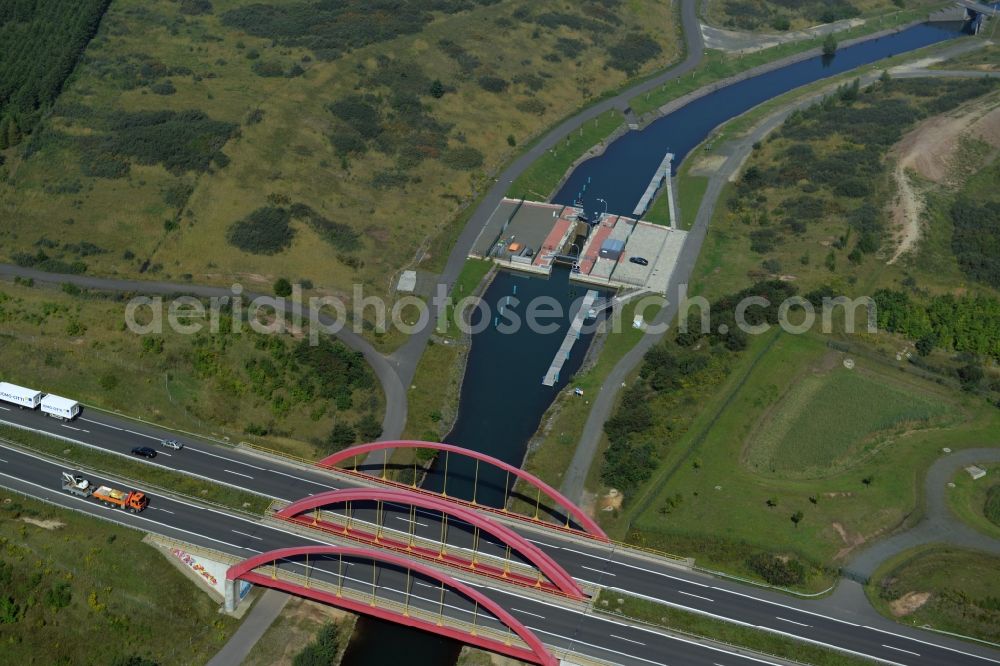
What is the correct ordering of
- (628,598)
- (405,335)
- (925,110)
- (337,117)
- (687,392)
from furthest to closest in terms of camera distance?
(925,110) → (337,117) → (405,335) → (687,392) → (628,598)

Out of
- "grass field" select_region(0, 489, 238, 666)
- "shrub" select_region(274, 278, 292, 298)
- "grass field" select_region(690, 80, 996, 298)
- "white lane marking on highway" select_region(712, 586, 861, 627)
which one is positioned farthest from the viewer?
"grass field" select_region(690, 80, 996, 298)

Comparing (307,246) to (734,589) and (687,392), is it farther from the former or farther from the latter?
(734,589)

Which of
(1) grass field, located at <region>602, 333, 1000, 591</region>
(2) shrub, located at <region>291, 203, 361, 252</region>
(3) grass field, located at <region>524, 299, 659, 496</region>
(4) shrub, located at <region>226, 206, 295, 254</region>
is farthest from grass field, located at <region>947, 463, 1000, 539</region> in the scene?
(4) shrub, located at <region>226, 206, 295, 254</region>

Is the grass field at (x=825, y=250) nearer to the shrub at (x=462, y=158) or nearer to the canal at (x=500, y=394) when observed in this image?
the canal at (x=500, y=394)

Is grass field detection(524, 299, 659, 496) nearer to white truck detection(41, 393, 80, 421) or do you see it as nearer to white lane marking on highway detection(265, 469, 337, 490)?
white lane marking on highway detection(265, 469, 337, 490)

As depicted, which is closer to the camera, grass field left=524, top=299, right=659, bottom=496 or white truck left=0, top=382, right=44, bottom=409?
white truck left=0, top=382, right=44, bottom=409

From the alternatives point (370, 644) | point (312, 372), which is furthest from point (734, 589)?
point (312, 372)
